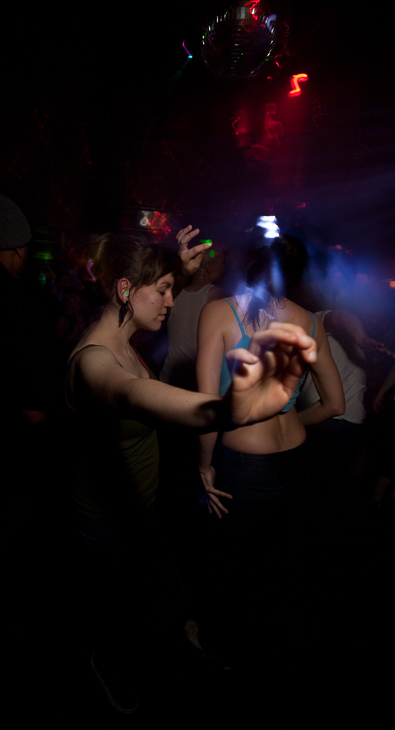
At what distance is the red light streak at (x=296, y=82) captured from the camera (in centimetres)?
481

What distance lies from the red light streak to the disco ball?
2.47 metres

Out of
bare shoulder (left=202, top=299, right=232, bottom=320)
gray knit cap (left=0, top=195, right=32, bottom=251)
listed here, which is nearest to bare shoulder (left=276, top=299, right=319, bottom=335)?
bare shoulder (left=202, top=299, right=232, bottom=320)

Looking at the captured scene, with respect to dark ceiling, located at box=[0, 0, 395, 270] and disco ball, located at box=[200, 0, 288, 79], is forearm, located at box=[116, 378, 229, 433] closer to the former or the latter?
disco ball, located at box=[200, 0, 288, 79]

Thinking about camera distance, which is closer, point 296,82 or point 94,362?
point 94,362

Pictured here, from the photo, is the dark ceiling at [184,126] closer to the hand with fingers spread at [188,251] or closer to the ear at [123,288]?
the hand with fingers spread at [188,251]

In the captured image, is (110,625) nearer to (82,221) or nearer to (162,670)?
(162,670)

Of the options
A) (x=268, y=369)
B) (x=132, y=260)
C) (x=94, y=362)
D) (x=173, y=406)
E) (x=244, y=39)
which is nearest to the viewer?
(x=268, y=369)

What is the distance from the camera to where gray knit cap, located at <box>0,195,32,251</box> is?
1.86 metres

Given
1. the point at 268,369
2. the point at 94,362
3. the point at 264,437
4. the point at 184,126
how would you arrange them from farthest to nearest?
the point at 184,126, the point at 264,437, the point at 94,362, the point at 268,369

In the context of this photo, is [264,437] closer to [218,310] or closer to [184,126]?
[218,310]

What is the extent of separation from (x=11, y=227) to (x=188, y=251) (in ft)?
3.55

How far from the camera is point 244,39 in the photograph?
2.58m

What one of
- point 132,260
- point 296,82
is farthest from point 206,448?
point 296,82

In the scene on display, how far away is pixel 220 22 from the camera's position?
2.52m
